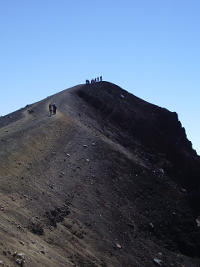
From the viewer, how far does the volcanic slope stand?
24.8m

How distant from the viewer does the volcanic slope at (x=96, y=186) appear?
24797 millimetres

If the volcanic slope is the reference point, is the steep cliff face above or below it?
above

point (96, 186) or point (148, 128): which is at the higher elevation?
point (148, 128)

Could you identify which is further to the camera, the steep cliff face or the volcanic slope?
the steep cliff face

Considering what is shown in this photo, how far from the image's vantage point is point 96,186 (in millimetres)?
36156

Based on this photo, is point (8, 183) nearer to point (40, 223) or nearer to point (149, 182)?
point (40, 223)

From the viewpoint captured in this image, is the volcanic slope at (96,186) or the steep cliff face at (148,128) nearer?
the volcanic slope at (96,186)

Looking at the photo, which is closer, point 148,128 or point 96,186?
point 96,186

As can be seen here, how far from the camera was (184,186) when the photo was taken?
50125 millimetres

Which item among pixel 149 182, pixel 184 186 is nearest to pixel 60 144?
pixel 149 182

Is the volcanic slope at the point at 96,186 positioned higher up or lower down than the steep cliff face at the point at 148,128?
lower down

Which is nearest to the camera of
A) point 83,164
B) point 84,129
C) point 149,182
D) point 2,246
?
point 2,246

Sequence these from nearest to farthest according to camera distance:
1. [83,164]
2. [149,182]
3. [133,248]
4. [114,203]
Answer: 1. [133,248]
2. [114,203]
3. [83,164]
4. [149,182]

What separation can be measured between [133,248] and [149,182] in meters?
13.2
